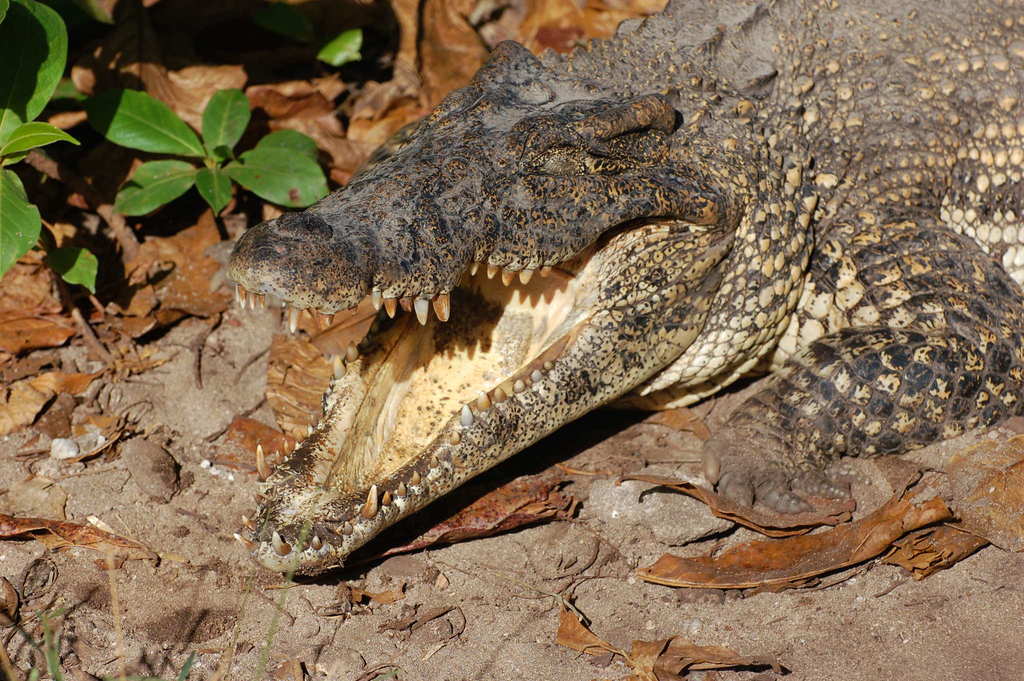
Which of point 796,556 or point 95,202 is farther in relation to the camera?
point 95,202

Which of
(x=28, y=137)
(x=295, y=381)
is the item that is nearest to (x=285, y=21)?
(x=28, y=137)

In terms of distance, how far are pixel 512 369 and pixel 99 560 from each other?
1.45 meters

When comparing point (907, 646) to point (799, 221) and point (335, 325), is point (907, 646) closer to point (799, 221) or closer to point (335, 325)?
point (799, 221)

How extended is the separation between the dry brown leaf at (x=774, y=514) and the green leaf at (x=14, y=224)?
2.27 m

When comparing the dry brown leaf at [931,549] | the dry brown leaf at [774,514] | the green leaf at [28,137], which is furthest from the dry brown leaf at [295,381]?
the dry brown leaf at [931,549]

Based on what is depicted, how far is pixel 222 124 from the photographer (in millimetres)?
4418

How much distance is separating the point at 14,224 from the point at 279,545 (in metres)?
1.47

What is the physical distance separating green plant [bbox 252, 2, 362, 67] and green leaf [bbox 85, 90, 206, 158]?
42.2 inches

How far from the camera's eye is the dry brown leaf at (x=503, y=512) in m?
3.35

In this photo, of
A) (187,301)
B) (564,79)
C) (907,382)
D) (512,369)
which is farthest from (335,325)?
(907,382)

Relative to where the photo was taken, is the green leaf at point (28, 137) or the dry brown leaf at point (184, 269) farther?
the dry brown leaf at point (184, 269)

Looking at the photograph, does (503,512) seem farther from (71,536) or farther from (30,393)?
(30,393)

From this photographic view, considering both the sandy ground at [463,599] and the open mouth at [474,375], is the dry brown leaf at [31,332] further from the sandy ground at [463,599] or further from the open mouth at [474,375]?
the open mouth at [474,375]

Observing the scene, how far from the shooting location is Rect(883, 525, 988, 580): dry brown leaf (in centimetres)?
316
